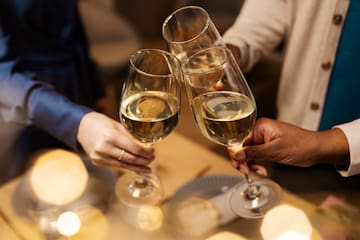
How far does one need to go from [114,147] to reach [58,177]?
0.14 m

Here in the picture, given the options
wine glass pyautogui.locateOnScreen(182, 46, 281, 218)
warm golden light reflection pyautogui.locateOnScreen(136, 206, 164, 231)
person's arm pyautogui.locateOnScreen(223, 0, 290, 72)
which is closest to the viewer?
wine glass pyautogui.locateOnScreen(182, 46, 281, 218)

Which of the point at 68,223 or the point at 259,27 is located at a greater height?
the point at 259,27

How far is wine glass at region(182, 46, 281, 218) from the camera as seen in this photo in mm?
675

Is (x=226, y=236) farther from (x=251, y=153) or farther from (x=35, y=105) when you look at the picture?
(x=35, y=105)

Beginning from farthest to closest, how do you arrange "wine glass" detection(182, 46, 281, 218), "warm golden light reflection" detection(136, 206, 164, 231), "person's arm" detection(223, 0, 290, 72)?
"person's arm" detection(223, 0, 290, 72) → "warm golden light reflection" detection(136, 206, 164, 231) → "wine glass" detection(182, 46, 281, 218)

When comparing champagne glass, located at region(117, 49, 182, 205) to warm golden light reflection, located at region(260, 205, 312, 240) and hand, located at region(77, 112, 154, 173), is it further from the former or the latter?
warm golden light reflection, located at region(260, 205, 312, 240)

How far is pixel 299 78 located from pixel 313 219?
36cm

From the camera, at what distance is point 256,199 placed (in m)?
0.78

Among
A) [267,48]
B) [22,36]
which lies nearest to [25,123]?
[22,36]

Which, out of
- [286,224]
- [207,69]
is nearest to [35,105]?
[207,69]

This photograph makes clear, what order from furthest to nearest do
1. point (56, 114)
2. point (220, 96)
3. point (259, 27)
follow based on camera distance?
1. point (259, 27)
2. point (56, 114)
3. point (220, 96)

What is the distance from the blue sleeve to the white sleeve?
0.41 metres

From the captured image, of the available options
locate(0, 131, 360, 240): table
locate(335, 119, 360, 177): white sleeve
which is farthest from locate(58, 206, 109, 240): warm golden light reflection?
locate(335, 119, 360, 177): white sleeve

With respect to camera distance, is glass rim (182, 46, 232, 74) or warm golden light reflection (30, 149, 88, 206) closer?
glass rim (182, 46, 232, 74)
